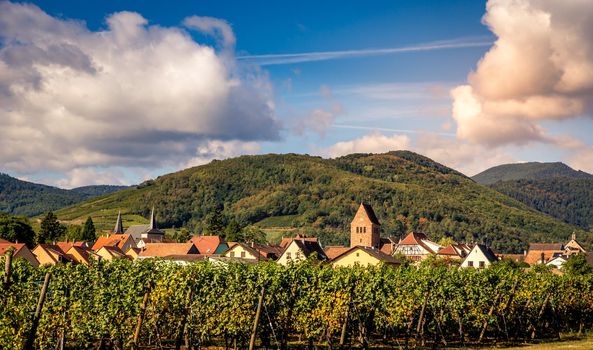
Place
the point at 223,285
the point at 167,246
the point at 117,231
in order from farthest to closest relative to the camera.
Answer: the point at 117,231 → the point at 167,246 → the point at 223,285

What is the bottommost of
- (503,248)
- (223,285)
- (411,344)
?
(411,344)

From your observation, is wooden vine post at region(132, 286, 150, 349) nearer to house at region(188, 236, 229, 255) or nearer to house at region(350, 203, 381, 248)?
house at region(188, 236, 229, 255)

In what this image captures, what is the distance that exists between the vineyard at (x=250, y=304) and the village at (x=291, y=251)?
22641 millimetres

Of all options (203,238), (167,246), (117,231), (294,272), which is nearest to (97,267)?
(294,272)

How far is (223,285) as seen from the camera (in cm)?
2900

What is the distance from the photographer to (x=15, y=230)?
351 feet

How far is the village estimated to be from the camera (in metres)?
78.1

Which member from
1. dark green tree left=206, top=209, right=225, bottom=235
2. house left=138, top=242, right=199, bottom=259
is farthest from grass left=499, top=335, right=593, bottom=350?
dark green tree left=206, top=209, right=225, bottom=235

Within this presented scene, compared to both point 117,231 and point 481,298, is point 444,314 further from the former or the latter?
point 117,231

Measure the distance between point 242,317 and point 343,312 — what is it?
545 centimetres

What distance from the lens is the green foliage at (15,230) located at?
105 meters

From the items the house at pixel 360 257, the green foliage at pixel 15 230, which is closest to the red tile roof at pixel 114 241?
the green foliage at pixel 15 230

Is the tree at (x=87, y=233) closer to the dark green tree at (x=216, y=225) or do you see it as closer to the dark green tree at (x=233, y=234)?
the dark green tree at (x=216, y=225)

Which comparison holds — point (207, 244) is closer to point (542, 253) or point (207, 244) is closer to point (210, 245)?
point (210, 245)
